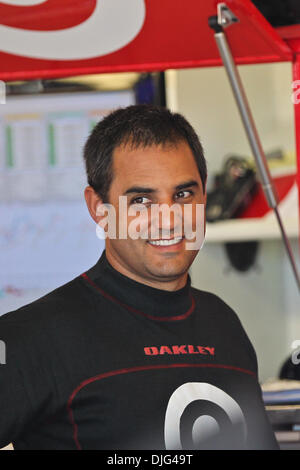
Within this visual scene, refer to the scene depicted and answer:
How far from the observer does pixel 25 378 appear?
0.79m

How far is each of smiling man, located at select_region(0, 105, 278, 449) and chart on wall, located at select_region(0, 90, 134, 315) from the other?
71 mm

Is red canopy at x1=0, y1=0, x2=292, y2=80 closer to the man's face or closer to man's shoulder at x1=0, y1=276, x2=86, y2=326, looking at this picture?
the man's face

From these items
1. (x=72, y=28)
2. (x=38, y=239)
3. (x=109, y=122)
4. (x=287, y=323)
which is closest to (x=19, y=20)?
(x=72, y=28)

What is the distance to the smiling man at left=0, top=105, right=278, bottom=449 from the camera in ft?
2.66

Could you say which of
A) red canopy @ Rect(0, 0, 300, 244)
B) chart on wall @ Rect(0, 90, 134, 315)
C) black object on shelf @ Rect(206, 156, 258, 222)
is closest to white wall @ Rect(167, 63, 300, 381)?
black object on shelf @ Rect(206, 156, 258, 222)

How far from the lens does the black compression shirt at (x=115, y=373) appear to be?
2.63 ft

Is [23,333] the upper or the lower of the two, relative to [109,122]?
lower

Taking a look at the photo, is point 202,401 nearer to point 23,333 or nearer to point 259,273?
point 23,333

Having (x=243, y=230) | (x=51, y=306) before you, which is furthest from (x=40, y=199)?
(x=243, y=230)

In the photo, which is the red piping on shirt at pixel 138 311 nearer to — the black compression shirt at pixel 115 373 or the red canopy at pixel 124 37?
the black compression shirt at pixel 115 373

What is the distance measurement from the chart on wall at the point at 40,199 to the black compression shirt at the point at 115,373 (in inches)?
3.1

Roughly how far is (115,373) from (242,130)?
1788 mm
